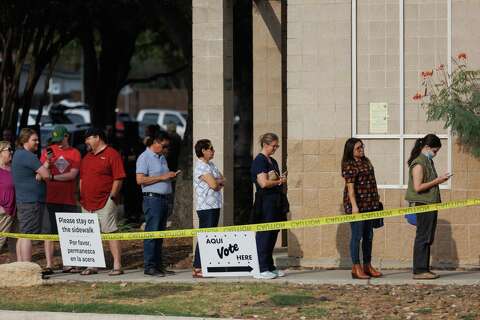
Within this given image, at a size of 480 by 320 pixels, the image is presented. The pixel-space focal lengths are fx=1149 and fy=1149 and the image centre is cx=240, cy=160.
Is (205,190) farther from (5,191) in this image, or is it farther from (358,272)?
(5,191)

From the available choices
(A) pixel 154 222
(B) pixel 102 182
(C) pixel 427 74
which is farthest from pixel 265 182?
(C) pixel 427 74

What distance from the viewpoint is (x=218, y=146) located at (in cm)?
1452

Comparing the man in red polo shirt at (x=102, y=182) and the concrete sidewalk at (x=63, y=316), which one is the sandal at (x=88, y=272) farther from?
the concrete sidewalk at (x=63, y=316)

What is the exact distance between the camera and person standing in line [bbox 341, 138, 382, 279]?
12773 mm

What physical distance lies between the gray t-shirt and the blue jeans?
1.33m

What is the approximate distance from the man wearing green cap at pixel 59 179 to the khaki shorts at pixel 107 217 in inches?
18.6

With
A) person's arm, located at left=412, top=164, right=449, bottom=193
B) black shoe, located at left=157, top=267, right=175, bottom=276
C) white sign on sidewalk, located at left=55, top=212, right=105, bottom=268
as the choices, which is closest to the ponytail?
person's arm, located at left=412, top=164, right=449, bottom=193

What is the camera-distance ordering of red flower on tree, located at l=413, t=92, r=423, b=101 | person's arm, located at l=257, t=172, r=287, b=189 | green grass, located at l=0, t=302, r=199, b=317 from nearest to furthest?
green grass, located at l=0, t=302, r=199, b=317
person's arm, located at l=257, t=172, r=287, b=189
red flower on tree, located at l=413, t=92, r=423, b=101

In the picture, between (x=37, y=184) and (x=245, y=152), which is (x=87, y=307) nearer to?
(x=37, y=184)

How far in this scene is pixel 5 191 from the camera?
13.9 meters

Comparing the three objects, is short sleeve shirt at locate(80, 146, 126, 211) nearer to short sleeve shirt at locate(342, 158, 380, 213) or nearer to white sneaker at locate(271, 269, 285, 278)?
white sneaker at locate(271, 269, 285, 278)

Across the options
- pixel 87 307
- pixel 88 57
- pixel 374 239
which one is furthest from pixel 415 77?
pixel 88 57

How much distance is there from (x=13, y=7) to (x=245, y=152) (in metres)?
5.91

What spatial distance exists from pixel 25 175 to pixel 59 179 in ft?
1.73
